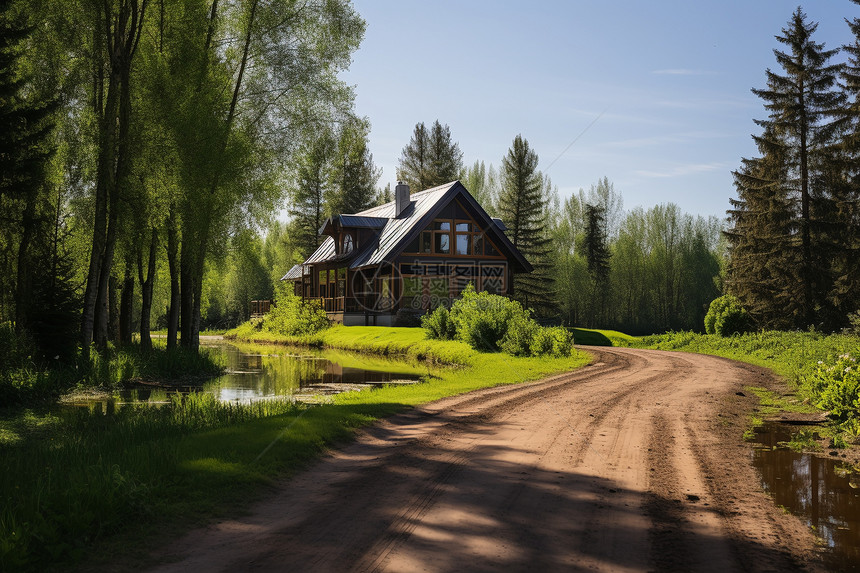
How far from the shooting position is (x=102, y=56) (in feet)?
61.2

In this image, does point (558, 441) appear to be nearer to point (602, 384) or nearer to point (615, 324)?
point (602, 384)

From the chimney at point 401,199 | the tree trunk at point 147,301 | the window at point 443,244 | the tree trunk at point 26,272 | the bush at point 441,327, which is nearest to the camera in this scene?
the tree trunk at point 26,272

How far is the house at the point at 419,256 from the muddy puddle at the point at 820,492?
2826 centimetres

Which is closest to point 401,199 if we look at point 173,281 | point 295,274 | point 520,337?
point 295,274

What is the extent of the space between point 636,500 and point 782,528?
4.34 ft

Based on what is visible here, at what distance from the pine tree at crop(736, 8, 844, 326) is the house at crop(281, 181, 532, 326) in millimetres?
14951

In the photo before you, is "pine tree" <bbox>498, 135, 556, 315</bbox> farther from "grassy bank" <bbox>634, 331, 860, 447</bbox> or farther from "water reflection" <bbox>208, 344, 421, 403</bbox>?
"water reflection" <bbox>208, 344, 421, 403</bbox>

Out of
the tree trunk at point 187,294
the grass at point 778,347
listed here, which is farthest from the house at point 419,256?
the tree trunk at point 187,294

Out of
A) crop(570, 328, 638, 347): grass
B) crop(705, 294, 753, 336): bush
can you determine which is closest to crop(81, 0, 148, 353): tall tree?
crop(570, 328, 638, 347): grass

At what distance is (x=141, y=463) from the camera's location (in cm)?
693

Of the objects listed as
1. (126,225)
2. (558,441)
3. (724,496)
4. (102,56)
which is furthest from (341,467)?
(102,56)

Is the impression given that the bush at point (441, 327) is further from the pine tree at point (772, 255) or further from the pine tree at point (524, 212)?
the pine tree at point (524, 212)

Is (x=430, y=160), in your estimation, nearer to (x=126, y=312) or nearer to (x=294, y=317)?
(x=294, y=317)

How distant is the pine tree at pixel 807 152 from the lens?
98.6 ft
